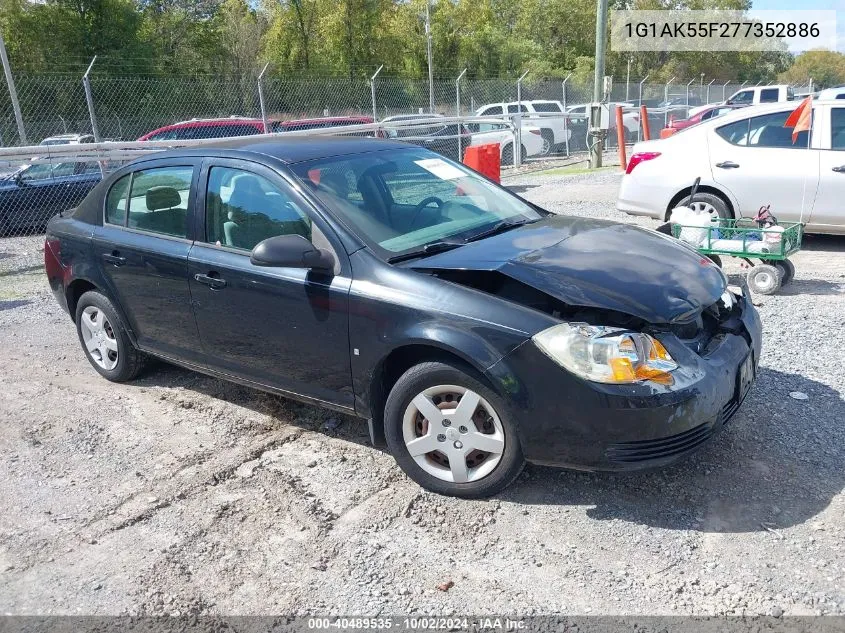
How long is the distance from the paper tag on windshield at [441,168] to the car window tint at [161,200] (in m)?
1.39

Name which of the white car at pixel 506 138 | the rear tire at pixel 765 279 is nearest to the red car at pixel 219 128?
the white car at pixel 506 138

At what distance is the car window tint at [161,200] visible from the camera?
4.36 metres

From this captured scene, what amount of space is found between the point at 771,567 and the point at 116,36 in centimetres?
3416

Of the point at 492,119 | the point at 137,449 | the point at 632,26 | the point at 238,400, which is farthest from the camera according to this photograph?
the point at 632,26

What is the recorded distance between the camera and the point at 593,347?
121 inches

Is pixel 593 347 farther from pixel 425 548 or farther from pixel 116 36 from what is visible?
pixel 116 36

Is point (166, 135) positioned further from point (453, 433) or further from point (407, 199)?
point (453, 433)

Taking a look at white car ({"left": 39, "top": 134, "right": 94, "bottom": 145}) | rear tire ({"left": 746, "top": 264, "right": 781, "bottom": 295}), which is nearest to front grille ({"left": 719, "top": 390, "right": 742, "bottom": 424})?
rear tire ({"left": 746, "top": 264, "right": 781, "bottom": 295})

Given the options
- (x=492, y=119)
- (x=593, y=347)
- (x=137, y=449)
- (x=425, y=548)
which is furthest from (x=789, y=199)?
(x=492, y=119)

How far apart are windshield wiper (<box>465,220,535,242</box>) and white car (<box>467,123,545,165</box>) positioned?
47.4 ft

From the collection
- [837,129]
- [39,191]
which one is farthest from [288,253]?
[39,191]

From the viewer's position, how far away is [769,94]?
25578 millimetres

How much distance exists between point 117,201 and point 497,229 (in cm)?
257

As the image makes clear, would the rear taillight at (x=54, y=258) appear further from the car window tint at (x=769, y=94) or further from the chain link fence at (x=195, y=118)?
the car window tint at (x=769, y=94)
